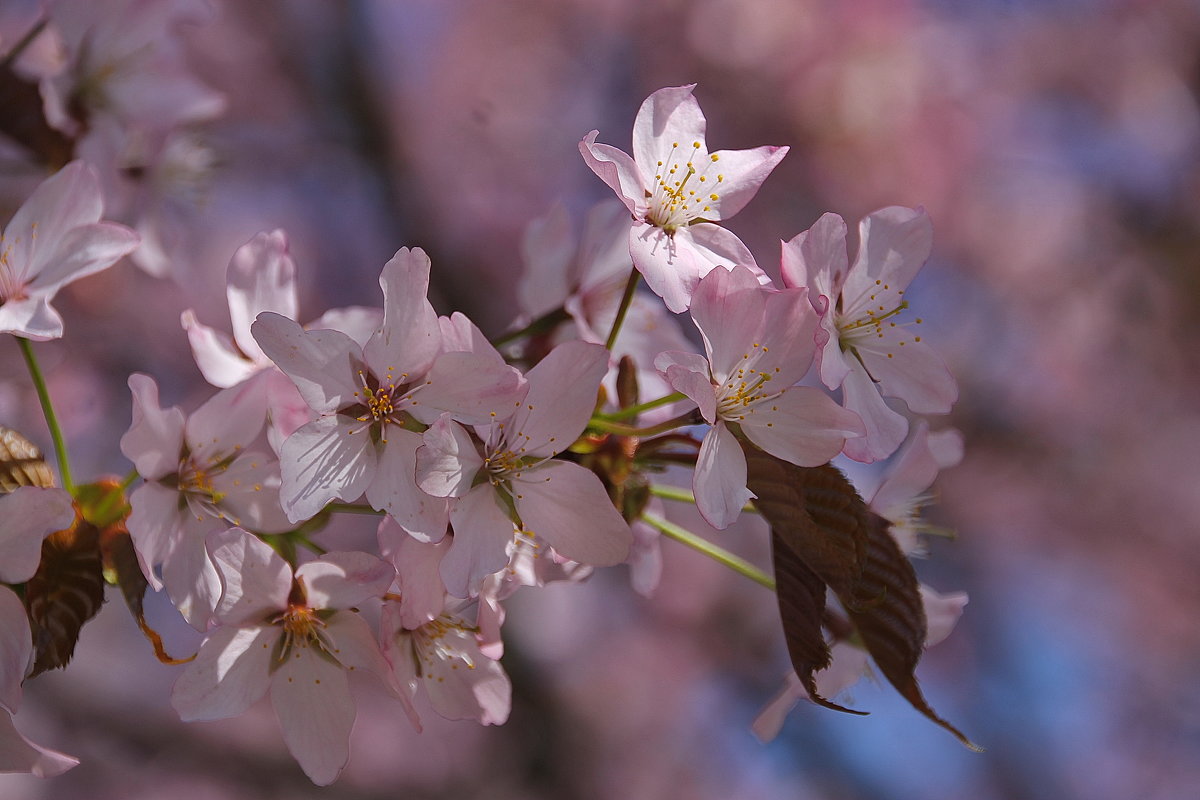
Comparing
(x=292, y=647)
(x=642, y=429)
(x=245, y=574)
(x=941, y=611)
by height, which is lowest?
(x=941, y=611)

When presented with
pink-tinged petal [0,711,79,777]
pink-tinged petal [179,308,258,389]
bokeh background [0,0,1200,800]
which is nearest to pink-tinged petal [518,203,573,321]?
pink-tinged petal [179,308,258,389]

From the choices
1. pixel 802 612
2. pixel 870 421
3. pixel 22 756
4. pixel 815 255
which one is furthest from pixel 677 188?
pixel 22 756

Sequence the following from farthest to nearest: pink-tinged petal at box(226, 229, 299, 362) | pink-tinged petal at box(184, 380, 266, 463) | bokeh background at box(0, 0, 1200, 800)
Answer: bokeh background at box(0, 0, 1200, 800), pink-tinged petal at box(226, 229, 299, 362), pink-tinged petal at box(184, 380, 266, 463)

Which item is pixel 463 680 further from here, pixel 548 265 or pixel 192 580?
pixel 548 265

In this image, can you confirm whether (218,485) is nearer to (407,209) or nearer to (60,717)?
(407,209)

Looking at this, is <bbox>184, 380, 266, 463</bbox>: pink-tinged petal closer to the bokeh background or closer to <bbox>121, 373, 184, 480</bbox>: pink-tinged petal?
<bbox>121, 373, 184, 480</bbox>: pink-tinged petal

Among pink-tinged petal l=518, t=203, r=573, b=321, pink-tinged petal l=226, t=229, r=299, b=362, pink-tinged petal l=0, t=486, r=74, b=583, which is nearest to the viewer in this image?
pink-tinged petal l=0, t=486, r=74, b=583

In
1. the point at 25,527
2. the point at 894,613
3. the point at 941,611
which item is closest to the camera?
the point at 25,527
